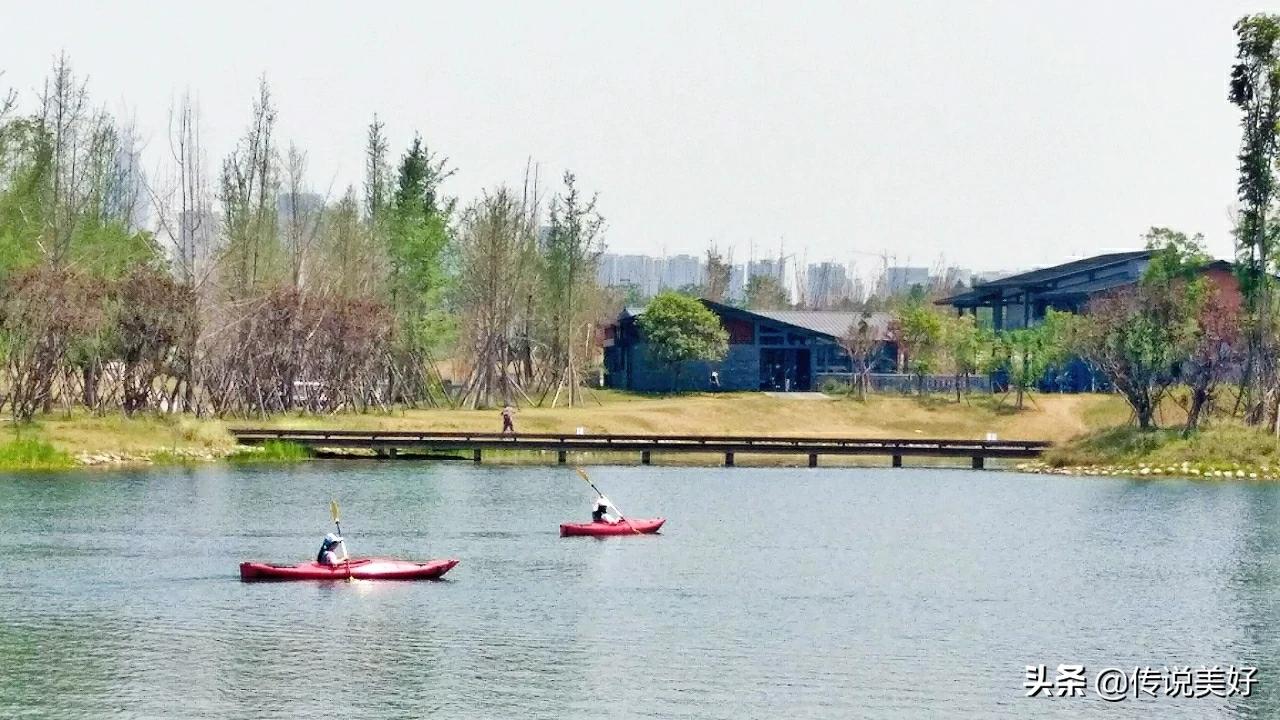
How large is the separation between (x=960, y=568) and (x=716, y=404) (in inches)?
2234

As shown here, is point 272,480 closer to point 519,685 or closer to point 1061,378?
point 519,685

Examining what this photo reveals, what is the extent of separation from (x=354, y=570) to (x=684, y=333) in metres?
70.8

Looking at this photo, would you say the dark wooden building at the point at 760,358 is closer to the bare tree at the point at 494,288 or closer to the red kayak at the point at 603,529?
the bare tree at the point at 494,288

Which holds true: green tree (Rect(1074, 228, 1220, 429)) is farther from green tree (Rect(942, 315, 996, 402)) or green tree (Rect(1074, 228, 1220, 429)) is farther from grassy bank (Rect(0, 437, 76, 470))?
grassy bank (Rect(0, 437, 76, 470))

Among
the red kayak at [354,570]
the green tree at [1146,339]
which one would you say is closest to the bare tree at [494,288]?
the green tree at [1146,339]

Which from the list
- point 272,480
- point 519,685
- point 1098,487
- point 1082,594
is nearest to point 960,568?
point 1082,594

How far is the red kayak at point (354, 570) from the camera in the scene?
43.8m

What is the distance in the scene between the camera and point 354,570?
44125 mm

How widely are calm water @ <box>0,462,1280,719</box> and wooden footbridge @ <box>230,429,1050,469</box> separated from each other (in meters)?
12.2

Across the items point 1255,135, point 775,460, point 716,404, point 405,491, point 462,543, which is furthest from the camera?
point 716,404

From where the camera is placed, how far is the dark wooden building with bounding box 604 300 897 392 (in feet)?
383

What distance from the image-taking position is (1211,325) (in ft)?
262

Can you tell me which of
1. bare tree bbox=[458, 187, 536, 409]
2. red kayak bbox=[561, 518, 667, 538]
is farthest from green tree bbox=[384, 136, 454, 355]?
red kayak bbox=[561, 518, 667, 538]

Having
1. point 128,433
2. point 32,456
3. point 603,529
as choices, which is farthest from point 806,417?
point 603,529
